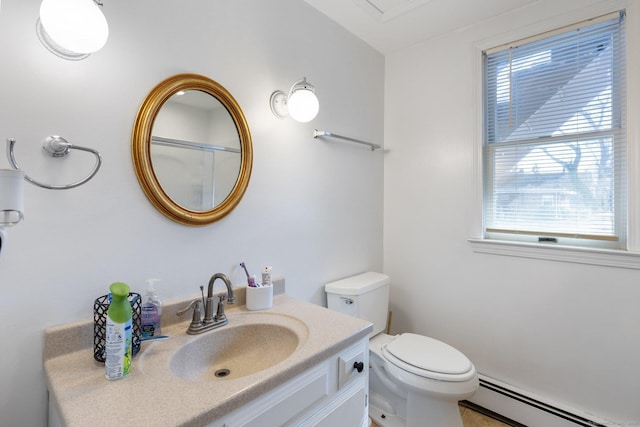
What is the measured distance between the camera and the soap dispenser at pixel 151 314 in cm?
97

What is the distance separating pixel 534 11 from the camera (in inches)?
64.4

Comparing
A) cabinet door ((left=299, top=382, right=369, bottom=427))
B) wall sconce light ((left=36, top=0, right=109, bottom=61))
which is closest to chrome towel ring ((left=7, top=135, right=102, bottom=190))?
wall sconce light ((left=36, top=0, right=109, bottom=61))

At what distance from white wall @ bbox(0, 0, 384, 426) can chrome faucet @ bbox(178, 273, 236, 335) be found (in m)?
0.12

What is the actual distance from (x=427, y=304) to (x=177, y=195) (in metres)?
1.72

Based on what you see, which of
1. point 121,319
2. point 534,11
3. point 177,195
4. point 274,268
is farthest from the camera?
point 534,11

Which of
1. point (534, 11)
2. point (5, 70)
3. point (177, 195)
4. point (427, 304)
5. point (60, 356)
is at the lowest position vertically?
point (427, 304)

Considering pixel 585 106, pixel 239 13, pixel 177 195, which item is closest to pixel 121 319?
pixel 177 195

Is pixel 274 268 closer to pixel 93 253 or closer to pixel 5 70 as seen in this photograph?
pixel 93 253

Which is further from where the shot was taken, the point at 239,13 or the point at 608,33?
the point at 608,33

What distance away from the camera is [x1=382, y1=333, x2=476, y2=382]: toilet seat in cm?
138

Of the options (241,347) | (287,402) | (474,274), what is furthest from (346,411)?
(474,274)

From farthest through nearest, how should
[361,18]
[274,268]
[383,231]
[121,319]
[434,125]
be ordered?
[383,231] → [434,125] → [361,18] → [274,268] → [121,319]

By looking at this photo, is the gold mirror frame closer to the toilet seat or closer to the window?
the toilet seat

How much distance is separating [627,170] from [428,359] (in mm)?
1305
